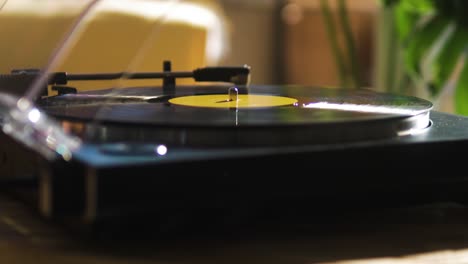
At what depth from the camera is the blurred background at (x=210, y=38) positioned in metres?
0.94

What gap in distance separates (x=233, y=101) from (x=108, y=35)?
0.63m

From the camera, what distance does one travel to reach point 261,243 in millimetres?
541

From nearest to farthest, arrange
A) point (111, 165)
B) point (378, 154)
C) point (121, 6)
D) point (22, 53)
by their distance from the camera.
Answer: point (111, 165) < point (378, 154) < point (22, 53) < point (121, 6)

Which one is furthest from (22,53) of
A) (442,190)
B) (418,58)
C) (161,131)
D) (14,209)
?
(418,58)

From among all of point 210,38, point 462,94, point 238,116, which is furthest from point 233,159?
point 210,38

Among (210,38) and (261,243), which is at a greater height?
(210,38)

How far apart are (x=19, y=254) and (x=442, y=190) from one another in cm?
33

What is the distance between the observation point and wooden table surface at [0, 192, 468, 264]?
0.50 metres

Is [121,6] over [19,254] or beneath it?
over

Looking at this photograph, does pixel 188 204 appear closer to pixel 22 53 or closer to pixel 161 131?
pixel 161 131

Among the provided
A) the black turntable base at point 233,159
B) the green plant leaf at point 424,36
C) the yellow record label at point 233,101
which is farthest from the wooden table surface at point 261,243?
the green plant leaf at point 424,36

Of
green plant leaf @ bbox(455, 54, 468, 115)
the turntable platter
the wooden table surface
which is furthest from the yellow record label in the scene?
green plant leaf @ bbox(455, 54, 468, 115)

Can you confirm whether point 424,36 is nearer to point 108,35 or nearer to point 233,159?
point 108,35

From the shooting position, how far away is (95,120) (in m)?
0.55
